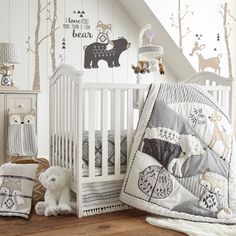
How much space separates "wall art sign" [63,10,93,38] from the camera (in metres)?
3.57

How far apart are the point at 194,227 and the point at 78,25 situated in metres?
2.46

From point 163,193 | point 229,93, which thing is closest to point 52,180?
point 163,193

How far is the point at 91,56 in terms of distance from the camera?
3.68 meters

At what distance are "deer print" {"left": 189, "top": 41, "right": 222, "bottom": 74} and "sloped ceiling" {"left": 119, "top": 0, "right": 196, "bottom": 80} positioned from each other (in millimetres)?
101

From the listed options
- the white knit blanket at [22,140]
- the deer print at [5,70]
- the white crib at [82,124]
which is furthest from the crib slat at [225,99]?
the deer print at [5,70]

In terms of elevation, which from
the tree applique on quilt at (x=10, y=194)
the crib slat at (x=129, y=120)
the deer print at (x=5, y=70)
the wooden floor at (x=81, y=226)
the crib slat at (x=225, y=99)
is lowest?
the wooden floor at (x=81, y=226)

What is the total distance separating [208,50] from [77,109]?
2225 millimetres

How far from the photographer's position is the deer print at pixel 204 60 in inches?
146

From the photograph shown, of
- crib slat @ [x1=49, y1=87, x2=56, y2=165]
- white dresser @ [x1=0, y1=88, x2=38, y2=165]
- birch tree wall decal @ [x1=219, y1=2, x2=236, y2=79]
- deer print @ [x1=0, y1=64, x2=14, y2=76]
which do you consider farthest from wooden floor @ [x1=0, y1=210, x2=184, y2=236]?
birch tree wall decal @ [x1=219, y1=2, x2=236, y2=79]

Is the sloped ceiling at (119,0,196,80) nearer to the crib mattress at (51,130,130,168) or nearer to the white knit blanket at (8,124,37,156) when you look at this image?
the white knit blanket at (8,124,37,156)

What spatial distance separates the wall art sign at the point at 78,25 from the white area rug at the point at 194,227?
2256 millimetres

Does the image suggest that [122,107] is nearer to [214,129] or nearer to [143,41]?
[214,129]

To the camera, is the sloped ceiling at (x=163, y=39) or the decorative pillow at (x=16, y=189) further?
the sloped ceiling at (x=163, y=39)

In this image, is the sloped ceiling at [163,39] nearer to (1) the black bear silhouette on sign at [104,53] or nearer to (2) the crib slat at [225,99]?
(1) the black bear silhouette on sign at [104,53]
